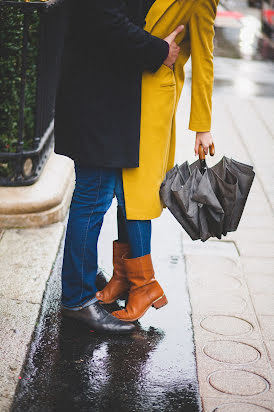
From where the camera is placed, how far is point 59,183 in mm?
Answer: 4992

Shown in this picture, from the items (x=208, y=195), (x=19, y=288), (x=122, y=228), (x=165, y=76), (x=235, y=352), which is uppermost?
(x=165, y=76)

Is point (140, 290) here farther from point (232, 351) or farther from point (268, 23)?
point (268, 23)

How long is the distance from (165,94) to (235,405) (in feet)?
4.49

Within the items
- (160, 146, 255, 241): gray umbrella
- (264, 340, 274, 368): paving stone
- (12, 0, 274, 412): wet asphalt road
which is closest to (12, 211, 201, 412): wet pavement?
(12, 0, 274, 412): wet asphalt road

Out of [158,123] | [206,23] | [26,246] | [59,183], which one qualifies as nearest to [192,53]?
[206,23]

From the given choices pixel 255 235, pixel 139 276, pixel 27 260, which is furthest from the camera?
pixel 255 235

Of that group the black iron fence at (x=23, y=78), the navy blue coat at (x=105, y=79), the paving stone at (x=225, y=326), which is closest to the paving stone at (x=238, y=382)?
the paving stone at (x=225, y=326)

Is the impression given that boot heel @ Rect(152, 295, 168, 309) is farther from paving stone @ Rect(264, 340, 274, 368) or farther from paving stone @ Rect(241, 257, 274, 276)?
paving stone @ Rect(241, 257, 274, 276)

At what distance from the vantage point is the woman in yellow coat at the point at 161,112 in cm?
319

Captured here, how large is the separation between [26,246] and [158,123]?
141 cm

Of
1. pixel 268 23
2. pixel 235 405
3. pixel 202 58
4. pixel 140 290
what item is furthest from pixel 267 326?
pixel 268 23

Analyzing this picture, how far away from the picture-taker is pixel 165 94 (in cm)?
327

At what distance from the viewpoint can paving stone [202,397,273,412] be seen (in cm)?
281

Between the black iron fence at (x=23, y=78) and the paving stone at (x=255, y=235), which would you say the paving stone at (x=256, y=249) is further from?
the black iron fence at (x=23, y=78)
